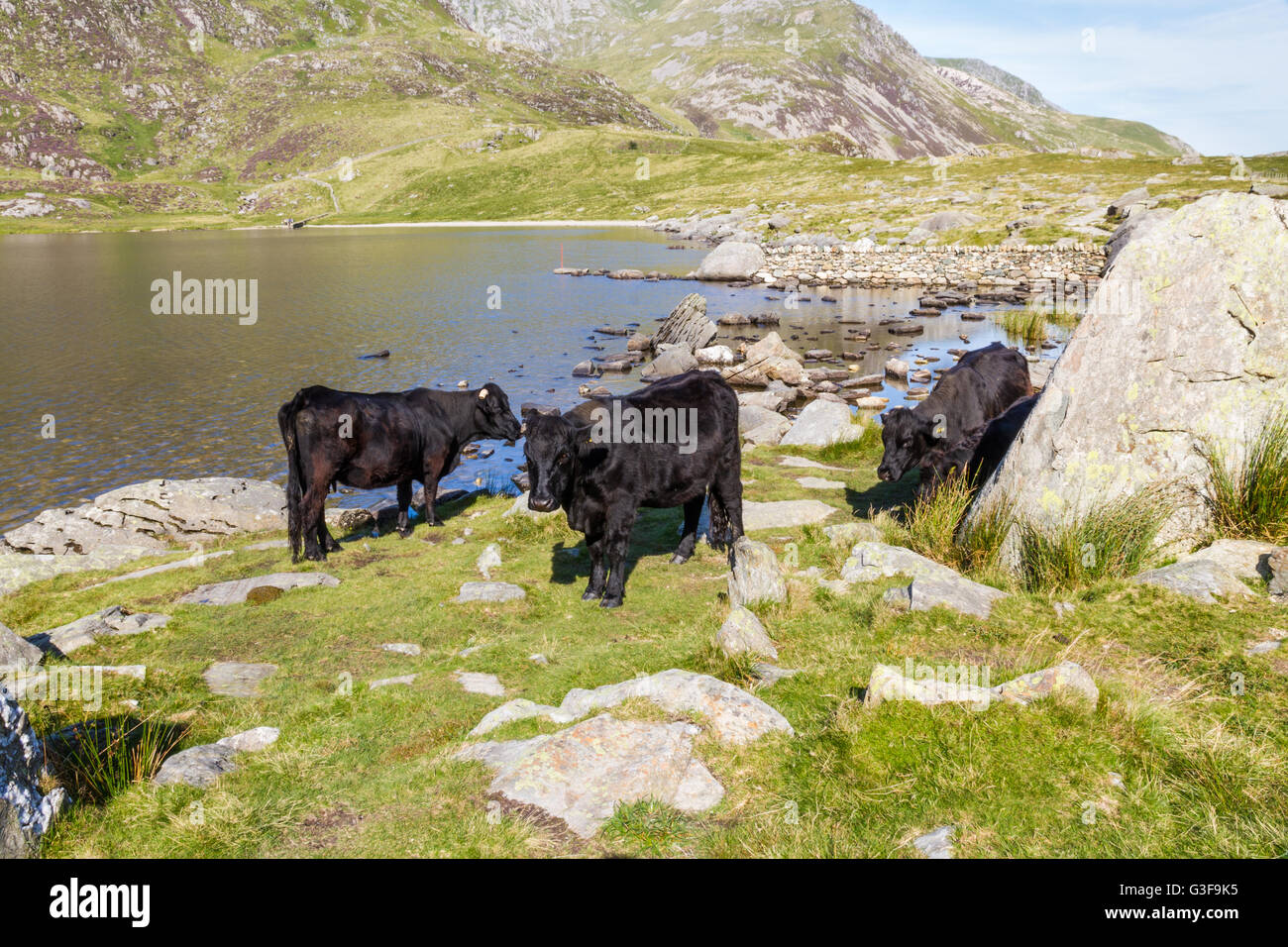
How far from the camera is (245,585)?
42.3 feet

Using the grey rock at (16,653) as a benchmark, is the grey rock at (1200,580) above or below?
above

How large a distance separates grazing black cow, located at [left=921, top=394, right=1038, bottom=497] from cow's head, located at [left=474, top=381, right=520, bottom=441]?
32.2ft

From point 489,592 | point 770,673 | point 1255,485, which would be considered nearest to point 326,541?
point 489,592

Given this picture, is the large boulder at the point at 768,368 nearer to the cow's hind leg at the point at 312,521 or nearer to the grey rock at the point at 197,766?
the cow's hind leg at the point at 312,521

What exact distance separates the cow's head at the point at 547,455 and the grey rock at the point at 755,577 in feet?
9.80

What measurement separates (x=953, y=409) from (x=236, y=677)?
15489 millimetres

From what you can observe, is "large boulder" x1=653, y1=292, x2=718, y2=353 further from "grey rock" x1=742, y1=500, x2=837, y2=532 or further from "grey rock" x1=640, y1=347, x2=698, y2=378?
"grey rock" x1=742, y1=500, x2=837, y2=532

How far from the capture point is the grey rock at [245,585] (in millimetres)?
12367

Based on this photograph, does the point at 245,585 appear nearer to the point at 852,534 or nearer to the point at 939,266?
the point at 852,534

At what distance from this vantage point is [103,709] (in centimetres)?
773

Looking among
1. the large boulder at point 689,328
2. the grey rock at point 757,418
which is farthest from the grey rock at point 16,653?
the large boulder at point 689,328

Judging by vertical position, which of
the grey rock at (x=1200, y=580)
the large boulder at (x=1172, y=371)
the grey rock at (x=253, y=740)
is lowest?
the grey rock at (x=253, y=740)
